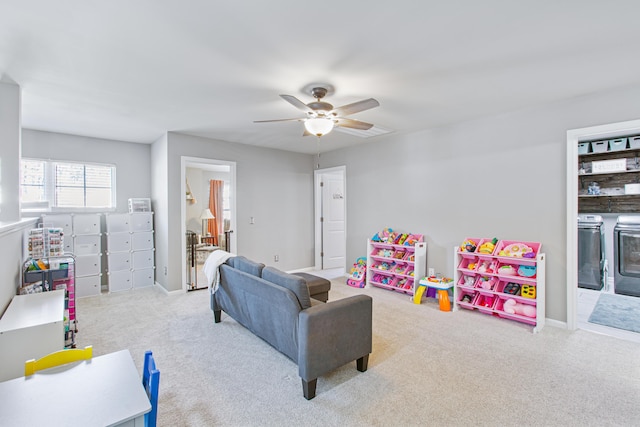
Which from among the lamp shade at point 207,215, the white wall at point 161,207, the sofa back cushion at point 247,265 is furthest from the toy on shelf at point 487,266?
the lamp shade at point 207,215

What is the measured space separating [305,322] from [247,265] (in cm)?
109

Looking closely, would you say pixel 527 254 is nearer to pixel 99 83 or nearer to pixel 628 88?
pixel 628 88

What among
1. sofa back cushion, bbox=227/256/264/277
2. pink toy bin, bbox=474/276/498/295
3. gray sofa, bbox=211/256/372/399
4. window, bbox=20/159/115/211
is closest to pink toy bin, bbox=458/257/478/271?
pink toy bin, bbox=474/276/498/295

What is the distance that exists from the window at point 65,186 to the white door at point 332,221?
390cm

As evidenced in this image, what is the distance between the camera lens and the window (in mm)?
4496

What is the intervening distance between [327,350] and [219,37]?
2.34 metres

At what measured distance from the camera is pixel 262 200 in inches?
226

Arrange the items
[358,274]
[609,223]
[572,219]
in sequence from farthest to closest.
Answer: [358,274], [609,223], [572,219]

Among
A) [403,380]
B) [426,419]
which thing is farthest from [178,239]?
[426,419]

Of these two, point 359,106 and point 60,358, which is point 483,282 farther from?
point 60,358

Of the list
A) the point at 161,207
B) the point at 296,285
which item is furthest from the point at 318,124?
the point at 161,207

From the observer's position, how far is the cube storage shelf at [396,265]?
452 cm

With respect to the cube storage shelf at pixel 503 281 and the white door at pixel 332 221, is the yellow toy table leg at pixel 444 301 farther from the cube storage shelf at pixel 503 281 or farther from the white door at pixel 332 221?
the white door at pixel 332 221

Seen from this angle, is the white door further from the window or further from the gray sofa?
the window
